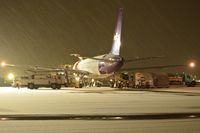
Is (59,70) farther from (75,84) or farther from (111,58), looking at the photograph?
(111,58)

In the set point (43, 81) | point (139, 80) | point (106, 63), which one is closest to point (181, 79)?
point (139, 80)

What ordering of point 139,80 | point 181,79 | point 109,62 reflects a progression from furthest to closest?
1. point 181,79
2. point 139,80
3. point 109,62

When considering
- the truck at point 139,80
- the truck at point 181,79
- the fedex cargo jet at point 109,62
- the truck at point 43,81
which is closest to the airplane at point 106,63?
the fedex cargo jet at point 109,62

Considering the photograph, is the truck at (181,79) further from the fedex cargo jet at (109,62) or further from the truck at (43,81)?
the truck at (43,81)

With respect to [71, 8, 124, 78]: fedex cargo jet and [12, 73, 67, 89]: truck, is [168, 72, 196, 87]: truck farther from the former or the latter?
[12, 73, 67, 89]: truck

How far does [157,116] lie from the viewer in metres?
22.8

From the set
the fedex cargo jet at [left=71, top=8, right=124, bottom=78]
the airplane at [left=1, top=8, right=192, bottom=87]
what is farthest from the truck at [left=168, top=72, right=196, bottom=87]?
the fedex cargo jet at [left=71, top=8, right=124, bottom=78]

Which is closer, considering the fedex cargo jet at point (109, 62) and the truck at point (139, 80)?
the fedex cargo jet at point (109, 62)

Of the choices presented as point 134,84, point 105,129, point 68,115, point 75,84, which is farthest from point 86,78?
point 105,129

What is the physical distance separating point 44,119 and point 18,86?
59.2 metres

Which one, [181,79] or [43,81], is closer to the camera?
[43,81]

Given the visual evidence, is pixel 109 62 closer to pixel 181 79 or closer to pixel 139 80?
pixel 139 80

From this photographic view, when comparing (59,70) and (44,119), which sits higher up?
(59,70)

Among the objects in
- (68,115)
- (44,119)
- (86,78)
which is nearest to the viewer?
(44,119)
